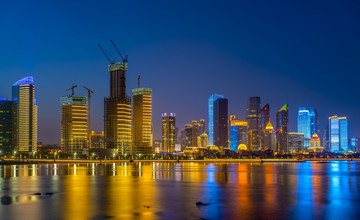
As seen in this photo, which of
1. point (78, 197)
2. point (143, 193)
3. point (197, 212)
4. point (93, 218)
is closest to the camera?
point (93, 218)

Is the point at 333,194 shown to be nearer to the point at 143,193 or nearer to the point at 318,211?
the point at 318,211

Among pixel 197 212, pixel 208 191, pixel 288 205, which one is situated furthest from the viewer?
pixel 208 191

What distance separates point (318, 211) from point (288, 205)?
14.2ft

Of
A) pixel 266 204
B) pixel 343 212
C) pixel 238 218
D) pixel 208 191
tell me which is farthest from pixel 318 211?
pixel 208 191

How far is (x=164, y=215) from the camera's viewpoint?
38.6m

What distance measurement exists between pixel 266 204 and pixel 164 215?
44.9 ft

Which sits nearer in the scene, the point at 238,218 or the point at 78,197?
the point at 238,218

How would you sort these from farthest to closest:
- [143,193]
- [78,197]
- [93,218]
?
1. [143,193]
2. [78,197]
3. [93,218]

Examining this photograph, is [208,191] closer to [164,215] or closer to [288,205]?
[288,205]

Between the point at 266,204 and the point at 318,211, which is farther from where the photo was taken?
the point at 266,204

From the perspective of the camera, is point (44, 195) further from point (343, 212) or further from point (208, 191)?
point (343, 212)

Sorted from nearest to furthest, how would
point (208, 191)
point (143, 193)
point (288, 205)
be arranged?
point (288, 205), point (143, 193), point (208, 191)

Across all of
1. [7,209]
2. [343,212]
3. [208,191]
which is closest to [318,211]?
[343,212]

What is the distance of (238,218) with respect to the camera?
123ft
